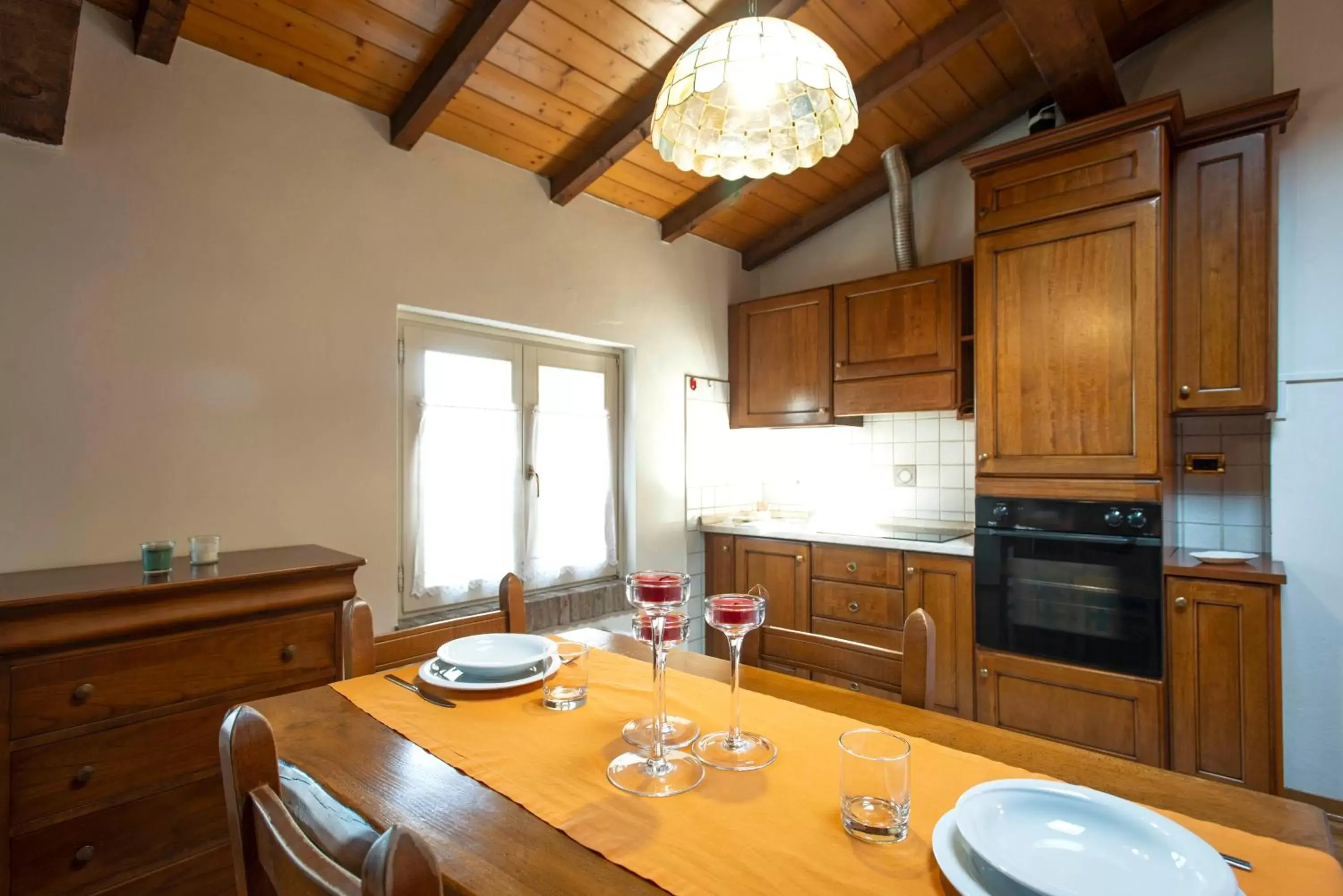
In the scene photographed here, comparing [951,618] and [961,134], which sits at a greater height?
[961,134]

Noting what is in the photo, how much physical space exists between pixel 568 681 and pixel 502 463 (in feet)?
5.30

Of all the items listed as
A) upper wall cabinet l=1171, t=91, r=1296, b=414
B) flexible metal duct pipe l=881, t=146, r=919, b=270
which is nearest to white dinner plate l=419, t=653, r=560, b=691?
upper wall cabinet l=1171, t=91, r=1296, b=414

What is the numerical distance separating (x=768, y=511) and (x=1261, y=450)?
7.30 feet

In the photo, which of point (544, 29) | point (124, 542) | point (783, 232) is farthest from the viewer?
point (783, 232)

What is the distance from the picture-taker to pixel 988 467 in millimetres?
2469

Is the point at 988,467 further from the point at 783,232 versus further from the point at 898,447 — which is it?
the point at 783,232

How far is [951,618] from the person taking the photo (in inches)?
102

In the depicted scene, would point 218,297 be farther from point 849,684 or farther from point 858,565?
point 858,565

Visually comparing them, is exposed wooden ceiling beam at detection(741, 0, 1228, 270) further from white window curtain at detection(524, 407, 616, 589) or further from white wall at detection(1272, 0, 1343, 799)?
white window curtain at detection(524, 407, 616, 589)

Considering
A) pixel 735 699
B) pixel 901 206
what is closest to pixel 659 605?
pixel 735 699

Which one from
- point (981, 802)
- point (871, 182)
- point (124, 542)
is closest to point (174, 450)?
point (124, 542)

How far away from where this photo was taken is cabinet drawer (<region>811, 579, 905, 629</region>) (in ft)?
9.01

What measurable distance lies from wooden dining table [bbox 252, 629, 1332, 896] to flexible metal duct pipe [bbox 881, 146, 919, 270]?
251cm

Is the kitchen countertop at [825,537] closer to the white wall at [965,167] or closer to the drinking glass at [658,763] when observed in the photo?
the white wall at [965,167]
